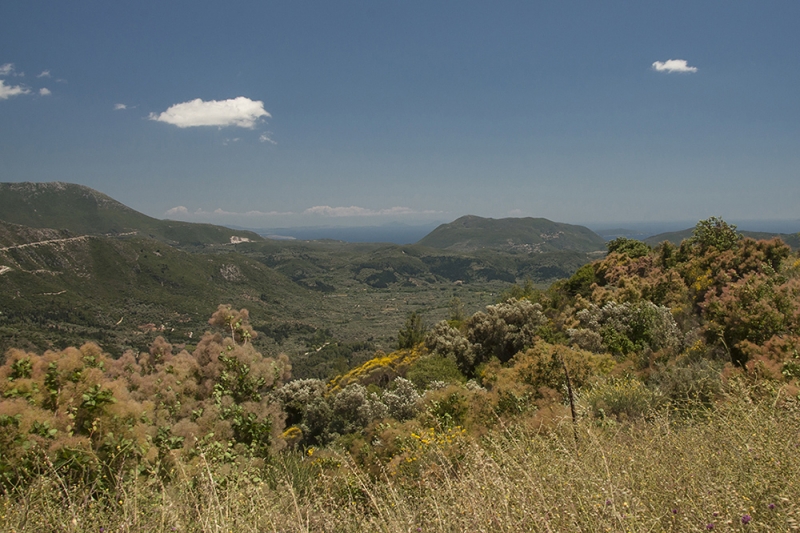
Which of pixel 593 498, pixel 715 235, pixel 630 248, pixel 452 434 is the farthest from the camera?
pixel 630 248

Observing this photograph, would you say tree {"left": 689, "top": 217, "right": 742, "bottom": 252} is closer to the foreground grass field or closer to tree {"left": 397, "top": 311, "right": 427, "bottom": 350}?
the foreground grass field

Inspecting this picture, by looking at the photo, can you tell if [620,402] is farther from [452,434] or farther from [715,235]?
[715,235]

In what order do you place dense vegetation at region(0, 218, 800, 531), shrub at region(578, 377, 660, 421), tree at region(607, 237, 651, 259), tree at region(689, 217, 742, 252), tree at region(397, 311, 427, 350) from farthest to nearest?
1. tree at region(397, 311, 427, 350)
2. tree at region(607, 237, 651, 259)
3. tree at region(689, 217, 742, 252)
4. shrub at region(578, 377, 660, 421)
5. dense vegetation at region(0, 218, 800, 531)

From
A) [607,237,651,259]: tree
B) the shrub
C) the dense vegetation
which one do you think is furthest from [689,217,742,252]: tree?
the shrub

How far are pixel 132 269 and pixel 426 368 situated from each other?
176 metres

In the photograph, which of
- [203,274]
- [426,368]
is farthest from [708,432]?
[203,274]

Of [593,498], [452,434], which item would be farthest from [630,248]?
[593,498]

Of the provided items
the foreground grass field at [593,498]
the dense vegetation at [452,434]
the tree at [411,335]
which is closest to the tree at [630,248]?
the dense vegetation at [452,434]

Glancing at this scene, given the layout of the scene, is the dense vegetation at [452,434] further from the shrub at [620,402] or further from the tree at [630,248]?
the tree at [630,248]

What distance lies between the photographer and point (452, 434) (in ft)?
21.8

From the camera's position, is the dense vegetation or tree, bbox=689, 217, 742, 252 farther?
tree, bbox=689, 217, 742, 252

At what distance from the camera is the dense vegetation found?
2.71 meters

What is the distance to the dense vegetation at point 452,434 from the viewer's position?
8.91ft

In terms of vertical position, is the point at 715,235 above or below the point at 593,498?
above
